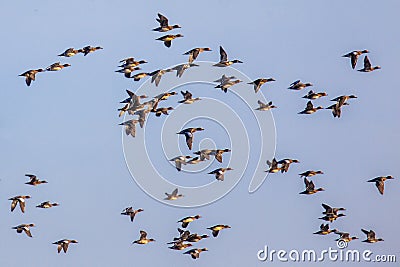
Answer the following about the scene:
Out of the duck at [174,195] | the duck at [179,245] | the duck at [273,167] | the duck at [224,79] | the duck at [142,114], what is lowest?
the duck at [179,245]

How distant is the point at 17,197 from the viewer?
193 ft

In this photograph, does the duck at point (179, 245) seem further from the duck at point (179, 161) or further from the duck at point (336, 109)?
the duck at point (336, 109)

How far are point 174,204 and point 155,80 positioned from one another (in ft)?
21.1

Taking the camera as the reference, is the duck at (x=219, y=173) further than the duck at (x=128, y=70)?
Yes

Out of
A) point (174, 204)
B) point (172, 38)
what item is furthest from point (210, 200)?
point (172, 38)

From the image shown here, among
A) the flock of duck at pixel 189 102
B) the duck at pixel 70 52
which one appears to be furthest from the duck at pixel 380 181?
the duck at pixel 70 52

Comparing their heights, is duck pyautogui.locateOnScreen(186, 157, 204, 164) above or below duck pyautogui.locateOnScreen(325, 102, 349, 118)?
below

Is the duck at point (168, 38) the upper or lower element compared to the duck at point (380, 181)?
upper

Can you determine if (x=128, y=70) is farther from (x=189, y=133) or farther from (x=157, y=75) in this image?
(x=189, y=133)

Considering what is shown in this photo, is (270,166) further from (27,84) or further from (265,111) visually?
(27,84)

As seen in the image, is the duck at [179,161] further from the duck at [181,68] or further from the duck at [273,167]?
the duck at [181,68]

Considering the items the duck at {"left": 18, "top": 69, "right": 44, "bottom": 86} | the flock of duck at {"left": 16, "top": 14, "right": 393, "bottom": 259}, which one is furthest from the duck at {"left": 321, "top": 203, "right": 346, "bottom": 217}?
the duck at {"left": 18, "top": 69, "right": 44, "bottom": 86}

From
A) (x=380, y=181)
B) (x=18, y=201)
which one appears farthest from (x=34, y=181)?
(x=380, y=181)

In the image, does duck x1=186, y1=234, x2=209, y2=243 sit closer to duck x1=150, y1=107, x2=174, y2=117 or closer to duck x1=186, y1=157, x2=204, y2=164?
duck x1=186, y1=157, x2=204, y2=164
